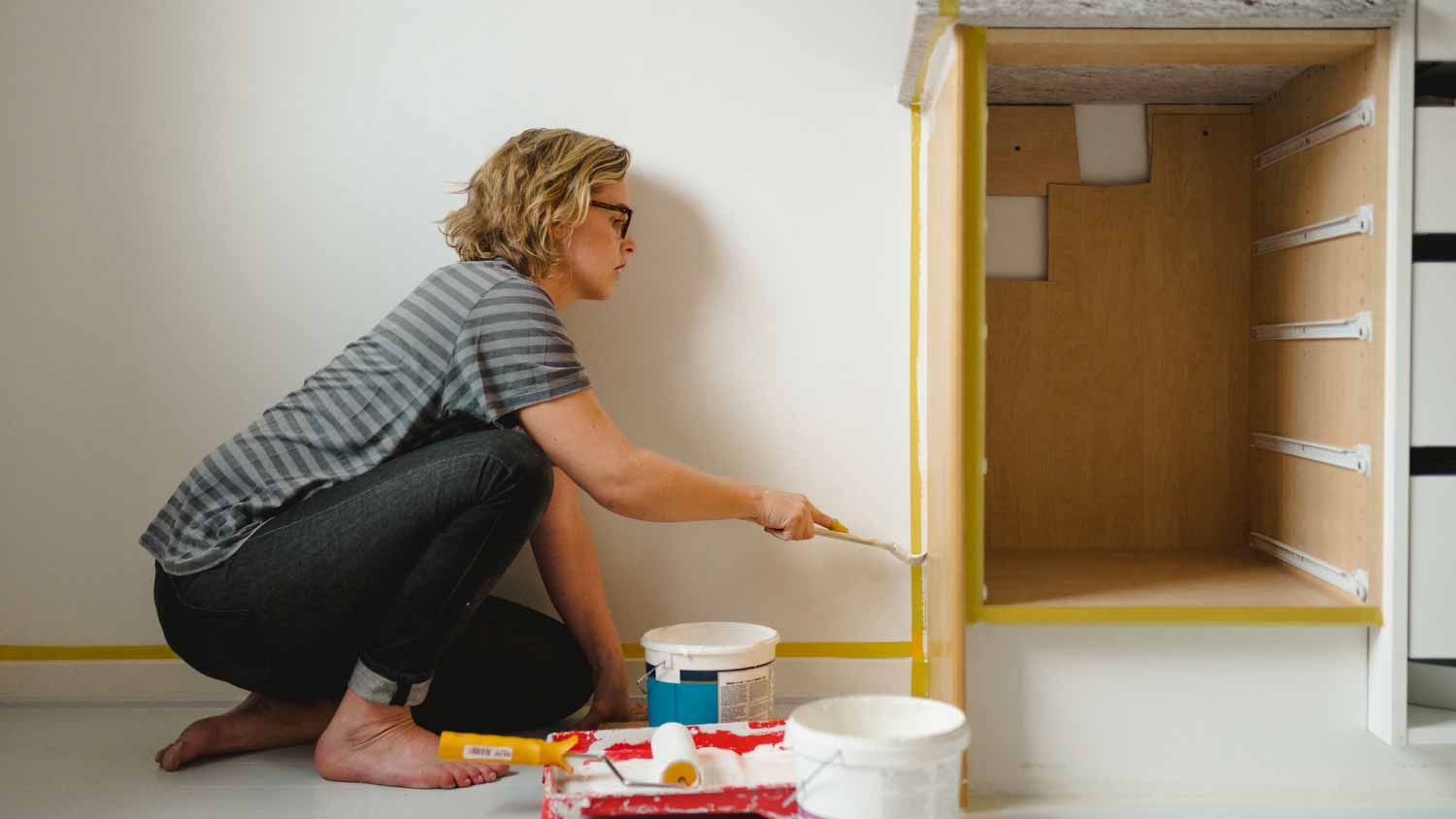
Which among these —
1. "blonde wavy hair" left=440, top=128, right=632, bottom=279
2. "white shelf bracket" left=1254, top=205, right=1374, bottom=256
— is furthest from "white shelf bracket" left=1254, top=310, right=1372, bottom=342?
"blonde wavy hair" left=440, top=128, right=632, bottom=279

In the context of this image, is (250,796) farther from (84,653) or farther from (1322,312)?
(1322,312)

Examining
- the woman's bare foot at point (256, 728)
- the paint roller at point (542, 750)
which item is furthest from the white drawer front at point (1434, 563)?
the woman's bare foot at point (256, 728)

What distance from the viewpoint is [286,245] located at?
187 centimetres

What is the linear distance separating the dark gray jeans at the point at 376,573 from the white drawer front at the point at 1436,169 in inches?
42.9

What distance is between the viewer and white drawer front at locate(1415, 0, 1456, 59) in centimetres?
125

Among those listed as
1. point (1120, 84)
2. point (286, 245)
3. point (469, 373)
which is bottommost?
point (469, 373)

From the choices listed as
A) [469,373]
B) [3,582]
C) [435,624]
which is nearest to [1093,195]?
[469,373]

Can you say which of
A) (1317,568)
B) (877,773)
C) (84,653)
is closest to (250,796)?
(84,653)

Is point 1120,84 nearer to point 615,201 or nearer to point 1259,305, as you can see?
point 1259,305

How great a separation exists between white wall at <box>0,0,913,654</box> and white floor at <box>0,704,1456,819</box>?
1.09 ft

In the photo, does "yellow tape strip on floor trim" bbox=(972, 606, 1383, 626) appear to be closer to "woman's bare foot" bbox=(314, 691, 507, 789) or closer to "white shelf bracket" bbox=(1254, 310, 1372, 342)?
"white shelf bracket" bbox=(1254, 310, 1372, 342)

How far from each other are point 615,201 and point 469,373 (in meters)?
0.42

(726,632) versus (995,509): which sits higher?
(995,509)

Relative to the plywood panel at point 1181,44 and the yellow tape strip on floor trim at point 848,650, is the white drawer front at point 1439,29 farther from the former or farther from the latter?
the yellow tape strip on floor trim at point 848,650
